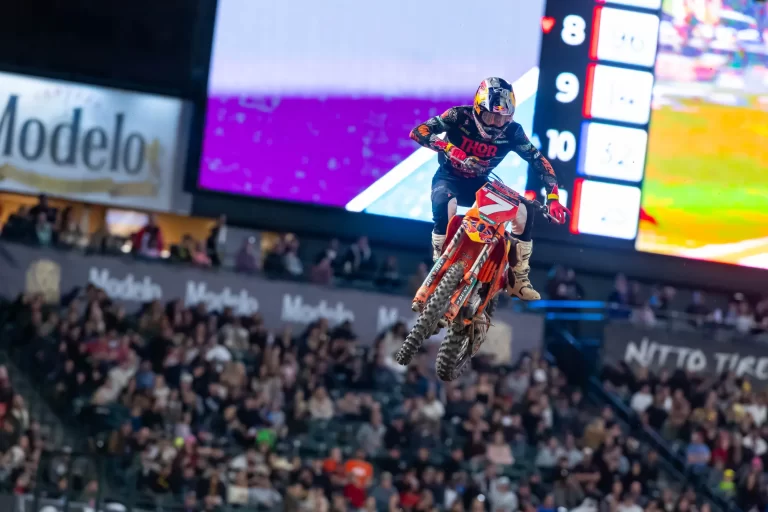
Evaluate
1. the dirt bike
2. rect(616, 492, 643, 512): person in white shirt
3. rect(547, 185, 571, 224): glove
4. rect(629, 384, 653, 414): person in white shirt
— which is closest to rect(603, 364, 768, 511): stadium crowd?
rect(629, 384, 653, 414): person in white shirt

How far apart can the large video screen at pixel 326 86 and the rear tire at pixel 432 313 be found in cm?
1315

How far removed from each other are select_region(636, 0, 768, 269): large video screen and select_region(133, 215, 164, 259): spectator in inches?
348

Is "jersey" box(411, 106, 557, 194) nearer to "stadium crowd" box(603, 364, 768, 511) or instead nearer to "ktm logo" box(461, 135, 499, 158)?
"ktm logo" box(461, 135, 499, 158)

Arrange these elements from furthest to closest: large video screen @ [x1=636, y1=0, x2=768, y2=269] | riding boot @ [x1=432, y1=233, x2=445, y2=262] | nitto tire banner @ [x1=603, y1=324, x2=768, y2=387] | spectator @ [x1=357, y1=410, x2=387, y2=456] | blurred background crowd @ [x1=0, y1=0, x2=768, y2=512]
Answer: nitto tire banner @ [x1=603, y1=324, x2=768, y2=387] < large video screen @ [x1=636, y1=0, x2=768, y2=269] < spectator @ [x1=357, y1=410, x2=387, y2=456] < blurred background crowd @ [x1=0, y1=0, x2=768, y2=512] < riding boot @ [x1=432, y1=233, x2=445, y2=262]

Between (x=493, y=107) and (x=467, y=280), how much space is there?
1.66 m

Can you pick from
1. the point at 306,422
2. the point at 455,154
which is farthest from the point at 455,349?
the point at 306,422

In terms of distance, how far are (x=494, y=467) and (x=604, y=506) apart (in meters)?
1.90

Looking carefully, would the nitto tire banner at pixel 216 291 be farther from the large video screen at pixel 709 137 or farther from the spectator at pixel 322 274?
the large video screen at pixel 709 137

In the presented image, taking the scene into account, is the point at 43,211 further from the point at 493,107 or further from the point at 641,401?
the point at 493,107

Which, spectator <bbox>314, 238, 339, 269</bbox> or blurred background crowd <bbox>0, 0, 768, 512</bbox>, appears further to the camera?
spectator <bbox>314, 238, 339, 269</bbox>

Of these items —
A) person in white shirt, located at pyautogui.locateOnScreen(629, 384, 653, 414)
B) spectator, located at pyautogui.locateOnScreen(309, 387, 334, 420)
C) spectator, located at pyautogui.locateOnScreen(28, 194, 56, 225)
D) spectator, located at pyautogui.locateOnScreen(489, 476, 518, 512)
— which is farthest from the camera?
person in white shirt, located at pyautogui.locateOnScreen(629, 384, 653, 414)

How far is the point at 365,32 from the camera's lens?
26891mm

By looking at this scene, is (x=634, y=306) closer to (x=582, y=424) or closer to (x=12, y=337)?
(x=582, y=424)

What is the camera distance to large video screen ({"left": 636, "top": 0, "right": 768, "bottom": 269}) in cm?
2619
